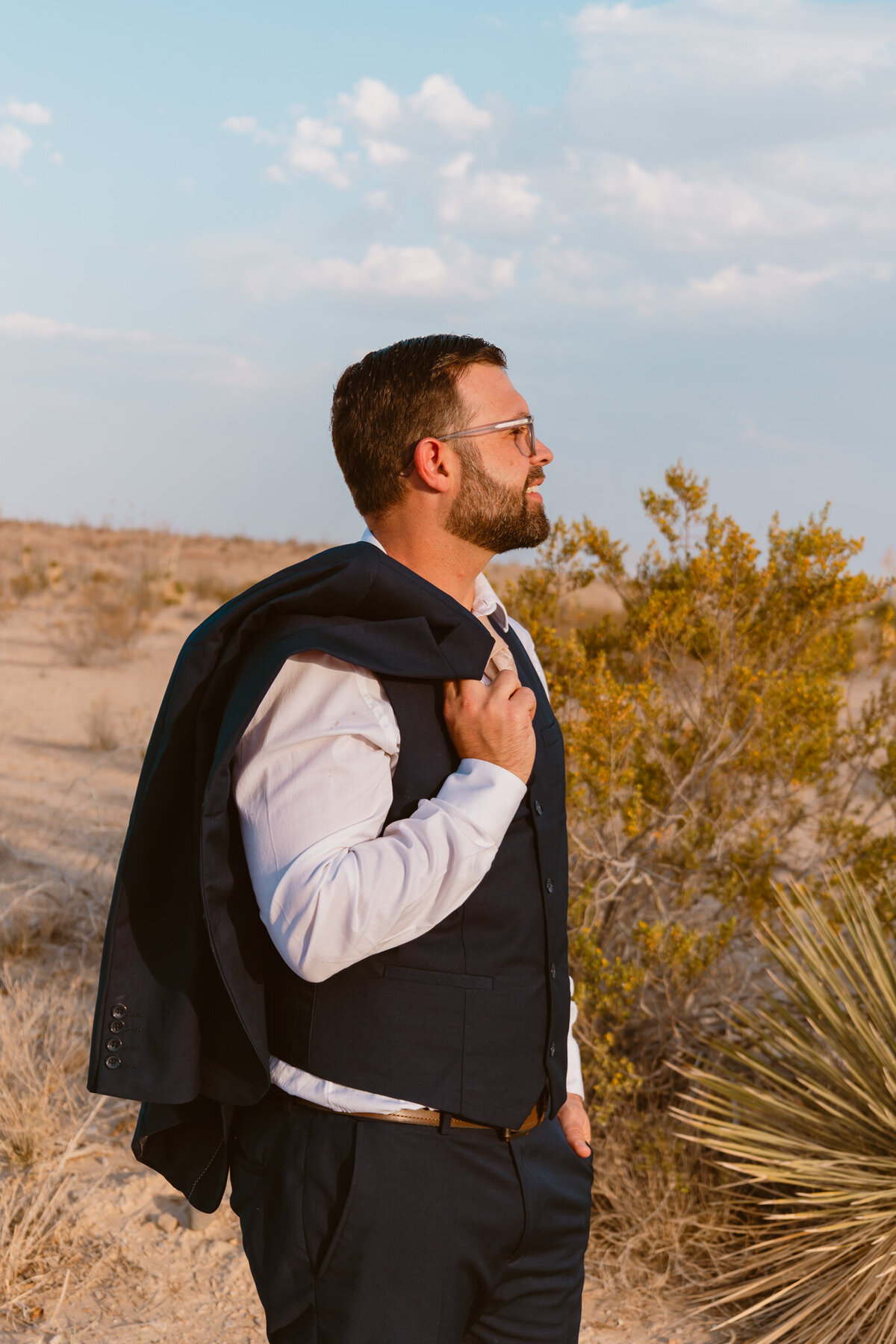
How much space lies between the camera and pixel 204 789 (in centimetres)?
145

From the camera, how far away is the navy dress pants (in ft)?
4.78

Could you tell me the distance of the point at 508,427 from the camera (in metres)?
1.80

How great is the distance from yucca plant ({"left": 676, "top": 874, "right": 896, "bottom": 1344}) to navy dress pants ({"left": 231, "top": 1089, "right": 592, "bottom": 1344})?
144cm

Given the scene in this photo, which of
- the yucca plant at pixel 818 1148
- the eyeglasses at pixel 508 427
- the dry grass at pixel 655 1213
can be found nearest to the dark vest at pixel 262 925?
the eyeglasses at pixel 508 427

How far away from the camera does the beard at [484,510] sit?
1.77 meters

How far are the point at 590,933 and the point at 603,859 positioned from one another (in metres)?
0.25

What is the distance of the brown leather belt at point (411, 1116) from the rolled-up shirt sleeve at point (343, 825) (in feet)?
0.68

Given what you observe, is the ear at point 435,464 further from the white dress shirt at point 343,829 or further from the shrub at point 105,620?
the shrub at point 105,620

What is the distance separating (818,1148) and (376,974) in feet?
6.36

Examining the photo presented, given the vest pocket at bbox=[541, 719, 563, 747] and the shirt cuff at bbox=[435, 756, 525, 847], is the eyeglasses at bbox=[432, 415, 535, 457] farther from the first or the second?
the shirt cuff at bbox=[435, 756, 525, 847]

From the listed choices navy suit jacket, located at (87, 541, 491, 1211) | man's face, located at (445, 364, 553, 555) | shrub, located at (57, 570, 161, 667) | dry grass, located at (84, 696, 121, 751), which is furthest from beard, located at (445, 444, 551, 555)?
shrub, located at (57, 570, 161, 667)

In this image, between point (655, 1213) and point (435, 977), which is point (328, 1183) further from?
point (655, 1213)

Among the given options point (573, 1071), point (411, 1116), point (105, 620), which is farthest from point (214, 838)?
point (105, 620)

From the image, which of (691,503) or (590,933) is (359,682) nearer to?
(590,933)
